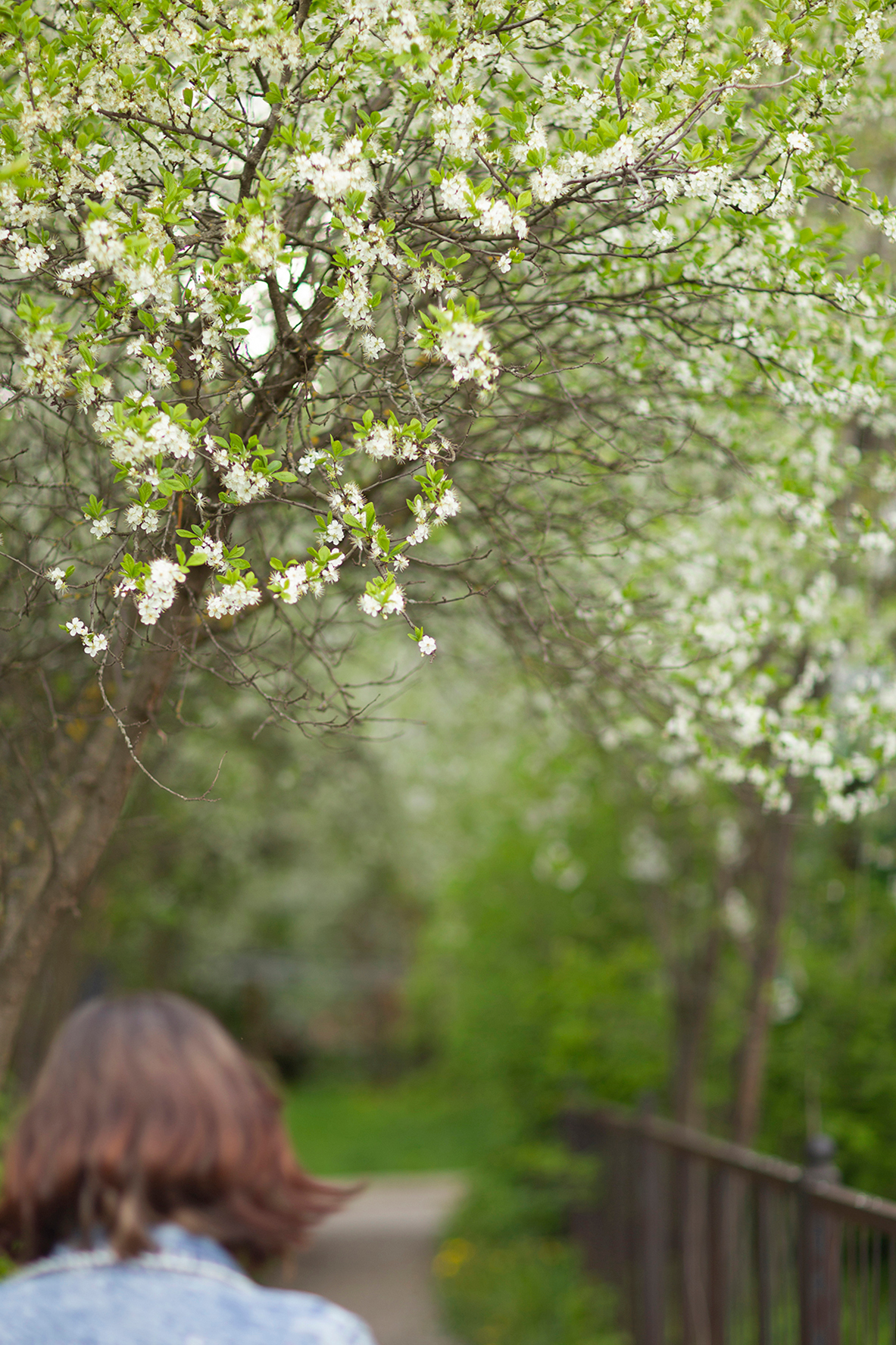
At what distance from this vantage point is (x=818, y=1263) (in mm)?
3590

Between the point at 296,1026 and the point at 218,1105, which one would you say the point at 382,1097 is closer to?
the point at 296,1026

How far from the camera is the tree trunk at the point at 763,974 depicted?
5367 mm

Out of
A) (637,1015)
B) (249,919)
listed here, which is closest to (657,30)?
(637,1015)

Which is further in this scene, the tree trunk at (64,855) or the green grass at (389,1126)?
the green grass at (389,1126)

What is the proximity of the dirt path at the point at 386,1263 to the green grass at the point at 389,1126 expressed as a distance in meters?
0.73

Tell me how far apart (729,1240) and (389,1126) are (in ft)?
37.5

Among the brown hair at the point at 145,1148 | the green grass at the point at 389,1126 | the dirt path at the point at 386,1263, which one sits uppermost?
the brown hair at the point at 145,1148

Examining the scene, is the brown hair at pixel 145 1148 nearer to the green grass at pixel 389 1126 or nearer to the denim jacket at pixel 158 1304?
the denim jacket at pixel 158 1304

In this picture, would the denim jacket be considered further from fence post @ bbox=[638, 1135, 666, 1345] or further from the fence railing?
fence post @ bbox=[638, 1135, 666, 1345]

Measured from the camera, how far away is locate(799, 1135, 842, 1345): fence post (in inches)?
140

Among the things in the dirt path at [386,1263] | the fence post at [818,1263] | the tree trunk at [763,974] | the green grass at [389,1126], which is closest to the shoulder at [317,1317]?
the fence post at [818,1263]

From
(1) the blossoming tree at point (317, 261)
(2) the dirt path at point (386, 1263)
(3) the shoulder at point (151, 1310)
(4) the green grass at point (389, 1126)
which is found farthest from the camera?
(4) the green grass at point (389, 1126)

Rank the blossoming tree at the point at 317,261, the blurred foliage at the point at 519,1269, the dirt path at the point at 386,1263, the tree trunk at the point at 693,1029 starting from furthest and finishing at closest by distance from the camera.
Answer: the dirt path at the point at 386,1263, the tree trunk at the point at 693,1029, the blurred foliage at the point at 519,1269, the blossoming tree at the point at 317,261

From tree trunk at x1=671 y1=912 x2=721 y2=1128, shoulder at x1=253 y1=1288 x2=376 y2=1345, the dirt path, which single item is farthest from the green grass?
shoulder at x1=253 y1=1288 x2=376 y2=1345
